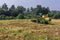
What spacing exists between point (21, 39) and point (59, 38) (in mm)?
1950

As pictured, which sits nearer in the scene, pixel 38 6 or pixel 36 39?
pixel 36 39

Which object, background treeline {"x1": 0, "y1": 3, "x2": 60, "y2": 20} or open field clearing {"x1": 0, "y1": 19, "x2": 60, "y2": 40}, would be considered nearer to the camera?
open field clearing {"x1": 0, "y1": 19, "x2": 60, "y2": 40}

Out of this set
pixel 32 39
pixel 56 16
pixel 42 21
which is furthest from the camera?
pixel 56 16

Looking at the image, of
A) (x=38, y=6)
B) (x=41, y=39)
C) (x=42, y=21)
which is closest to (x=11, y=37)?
(x=41, y=39)

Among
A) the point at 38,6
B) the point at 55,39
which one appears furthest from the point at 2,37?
the point at 38,6

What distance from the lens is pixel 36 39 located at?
353 inches

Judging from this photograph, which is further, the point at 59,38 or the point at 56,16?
the point at 56,16

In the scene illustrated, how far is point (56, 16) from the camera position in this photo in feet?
130

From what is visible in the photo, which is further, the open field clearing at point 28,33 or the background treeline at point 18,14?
the background treeline at point 18,14

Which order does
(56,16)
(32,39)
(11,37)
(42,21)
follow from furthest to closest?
(56,16), (42,21), (11,37), (32,39)

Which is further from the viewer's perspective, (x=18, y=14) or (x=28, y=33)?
(x=18, y=14)

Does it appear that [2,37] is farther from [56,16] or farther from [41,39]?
[56,16]

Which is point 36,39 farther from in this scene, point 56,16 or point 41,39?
point 56,16

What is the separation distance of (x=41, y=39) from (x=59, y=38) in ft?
3.44
